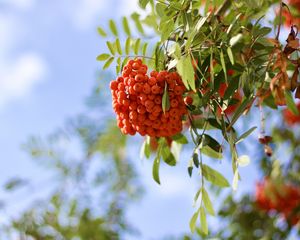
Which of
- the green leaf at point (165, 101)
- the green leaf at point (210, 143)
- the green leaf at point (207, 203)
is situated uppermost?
the green leaf at point (165, 101)

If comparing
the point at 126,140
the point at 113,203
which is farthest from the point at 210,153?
the point at 113,203

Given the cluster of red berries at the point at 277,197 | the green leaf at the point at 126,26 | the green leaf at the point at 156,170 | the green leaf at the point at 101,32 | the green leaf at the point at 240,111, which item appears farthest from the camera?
the cluster of red berries at the point at 277,197

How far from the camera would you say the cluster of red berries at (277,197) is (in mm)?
3057

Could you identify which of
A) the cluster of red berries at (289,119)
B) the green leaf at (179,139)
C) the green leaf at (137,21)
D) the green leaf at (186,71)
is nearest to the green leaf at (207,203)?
the green leaf at (179,139)

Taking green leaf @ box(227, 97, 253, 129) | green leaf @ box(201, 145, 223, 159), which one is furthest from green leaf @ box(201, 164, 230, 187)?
green leaf @ box(227, 97, 253, 129)

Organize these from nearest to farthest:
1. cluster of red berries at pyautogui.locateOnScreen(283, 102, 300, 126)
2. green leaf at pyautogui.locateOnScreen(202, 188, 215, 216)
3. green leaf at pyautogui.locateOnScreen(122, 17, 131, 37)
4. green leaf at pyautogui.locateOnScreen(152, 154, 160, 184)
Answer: green leaf at pyautogui.locateOnScreen(202, 188, 215, 216), green leaf at pyautogui.locateOnScreen(152, 154, 160, 184), green leaf at pyautogui.locateOnScreen(122, 17, 131, 37), cluster of red berries at pyautogui.locateOnScreen(283, 102, 300, 126)

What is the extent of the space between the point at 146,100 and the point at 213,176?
345mm

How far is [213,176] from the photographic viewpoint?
1.56 metres

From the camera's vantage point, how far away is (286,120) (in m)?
3.24

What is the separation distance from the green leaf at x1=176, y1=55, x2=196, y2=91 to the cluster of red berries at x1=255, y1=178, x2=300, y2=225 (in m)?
1.90

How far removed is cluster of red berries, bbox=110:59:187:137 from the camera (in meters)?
1.32

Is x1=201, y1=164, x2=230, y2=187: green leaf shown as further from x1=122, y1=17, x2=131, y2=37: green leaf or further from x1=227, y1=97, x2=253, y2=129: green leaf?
x1=122, y1=17, x2=131, y2=37: green leaf

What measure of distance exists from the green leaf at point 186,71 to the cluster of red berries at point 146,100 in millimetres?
89

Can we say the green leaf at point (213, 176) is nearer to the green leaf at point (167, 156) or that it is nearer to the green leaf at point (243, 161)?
the green leaf at point (167, 156)
